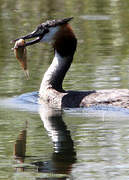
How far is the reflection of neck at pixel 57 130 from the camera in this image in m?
9.81

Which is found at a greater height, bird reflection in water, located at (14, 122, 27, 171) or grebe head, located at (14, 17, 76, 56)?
grebe head, located at (14, 17, 76, 56)

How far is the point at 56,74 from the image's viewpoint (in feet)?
42.5

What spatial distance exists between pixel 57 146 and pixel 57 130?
1064 millimetres

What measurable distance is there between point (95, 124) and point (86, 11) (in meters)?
11.1

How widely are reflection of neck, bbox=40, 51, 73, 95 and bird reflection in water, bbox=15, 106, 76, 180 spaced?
1.84 ft

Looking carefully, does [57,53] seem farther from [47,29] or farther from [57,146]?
[57,146]

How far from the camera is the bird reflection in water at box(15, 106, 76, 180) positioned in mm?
8766

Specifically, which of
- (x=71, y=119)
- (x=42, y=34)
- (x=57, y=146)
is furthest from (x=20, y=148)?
(x=42, y=34)

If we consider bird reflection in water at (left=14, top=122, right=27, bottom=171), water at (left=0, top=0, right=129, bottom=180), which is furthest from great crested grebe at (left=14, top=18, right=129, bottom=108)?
bird reflection in water at (left=14, top=122, right=27, bottom=171)

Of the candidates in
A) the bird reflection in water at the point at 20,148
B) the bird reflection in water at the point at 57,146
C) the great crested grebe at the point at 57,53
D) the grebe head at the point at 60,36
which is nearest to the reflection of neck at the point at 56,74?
the great crested grebe at the point at 57,53

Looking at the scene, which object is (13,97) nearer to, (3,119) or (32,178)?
(3,119)

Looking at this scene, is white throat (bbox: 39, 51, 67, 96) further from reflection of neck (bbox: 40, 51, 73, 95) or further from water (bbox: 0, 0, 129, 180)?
water (bbox: 0, 0, 129, 180)

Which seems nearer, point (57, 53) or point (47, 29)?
point (47, 29)

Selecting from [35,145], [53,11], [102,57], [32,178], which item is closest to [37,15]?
[53,11]
